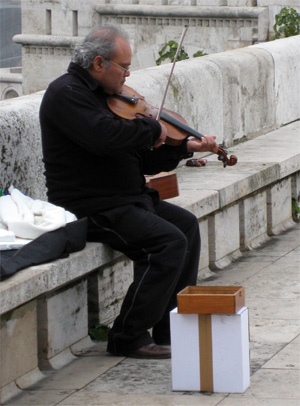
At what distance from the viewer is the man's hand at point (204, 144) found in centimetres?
499

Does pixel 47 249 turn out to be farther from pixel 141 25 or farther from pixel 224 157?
pixel 141 25

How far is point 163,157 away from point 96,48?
2.07 feet

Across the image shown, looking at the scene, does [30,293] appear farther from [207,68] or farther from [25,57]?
[25,57]

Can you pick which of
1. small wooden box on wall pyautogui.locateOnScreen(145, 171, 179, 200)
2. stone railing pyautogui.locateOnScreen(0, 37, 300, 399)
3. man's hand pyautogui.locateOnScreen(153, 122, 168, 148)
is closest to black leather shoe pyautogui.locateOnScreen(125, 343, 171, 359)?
stone railing pyautogui.locateOnScreen(0, 37, 300, 399)

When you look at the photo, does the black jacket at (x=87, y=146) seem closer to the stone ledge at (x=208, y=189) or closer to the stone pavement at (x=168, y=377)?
the stone ledge at (x=208, y=189)

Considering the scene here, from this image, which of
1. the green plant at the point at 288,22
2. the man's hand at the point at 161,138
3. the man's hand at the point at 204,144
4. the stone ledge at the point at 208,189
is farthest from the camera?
the green plant at the point at 288,22

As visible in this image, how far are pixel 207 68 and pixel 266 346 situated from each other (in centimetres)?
305

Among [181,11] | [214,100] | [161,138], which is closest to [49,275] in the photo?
[161,138]

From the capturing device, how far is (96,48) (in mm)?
4766

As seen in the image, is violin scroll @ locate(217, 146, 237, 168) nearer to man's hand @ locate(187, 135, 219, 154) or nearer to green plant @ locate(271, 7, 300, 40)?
man's hand @ locate(187, 135, 219, 154)

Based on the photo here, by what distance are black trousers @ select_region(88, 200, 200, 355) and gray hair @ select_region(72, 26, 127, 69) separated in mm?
621

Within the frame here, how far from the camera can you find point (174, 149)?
5.12 m

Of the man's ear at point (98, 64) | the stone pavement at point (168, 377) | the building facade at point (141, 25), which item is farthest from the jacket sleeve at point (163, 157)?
the building facade at point (141, 25)

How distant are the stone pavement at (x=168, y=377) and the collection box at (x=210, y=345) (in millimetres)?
46
